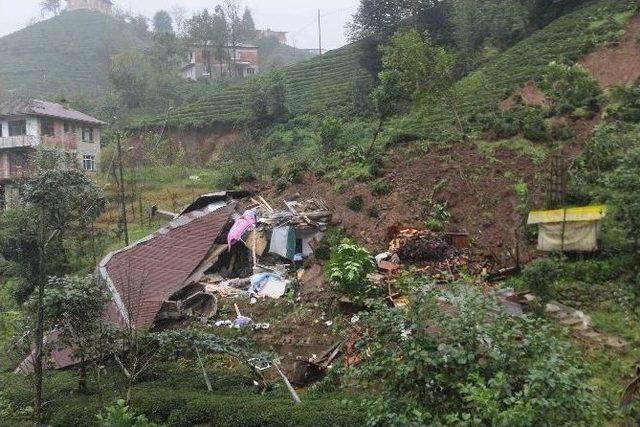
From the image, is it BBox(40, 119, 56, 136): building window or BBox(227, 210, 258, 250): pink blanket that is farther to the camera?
BBox(40, 119, 56, 136): building window

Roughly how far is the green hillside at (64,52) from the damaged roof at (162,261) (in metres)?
42.7

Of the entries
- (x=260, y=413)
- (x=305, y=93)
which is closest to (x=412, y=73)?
(x=260, y=413)

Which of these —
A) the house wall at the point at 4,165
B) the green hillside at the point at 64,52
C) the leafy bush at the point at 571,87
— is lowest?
the house wall at the point at 4,165

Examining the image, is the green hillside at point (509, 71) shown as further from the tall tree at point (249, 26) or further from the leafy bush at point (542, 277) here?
the tall tree at point (249, 26)

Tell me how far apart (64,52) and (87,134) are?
3779cm

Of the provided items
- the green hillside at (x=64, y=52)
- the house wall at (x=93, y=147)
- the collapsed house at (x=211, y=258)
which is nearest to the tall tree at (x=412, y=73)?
the collapsed house at (x=211, y=258)

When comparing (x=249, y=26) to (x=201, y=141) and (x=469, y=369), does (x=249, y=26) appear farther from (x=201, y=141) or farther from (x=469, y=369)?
(x=469, y=369)

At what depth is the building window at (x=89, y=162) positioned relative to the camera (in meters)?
32.6

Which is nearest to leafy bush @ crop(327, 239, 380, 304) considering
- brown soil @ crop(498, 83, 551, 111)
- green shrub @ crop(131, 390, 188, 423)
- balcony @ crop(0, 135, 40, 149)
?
green shrub @ crop(131, 390, 188, 423)

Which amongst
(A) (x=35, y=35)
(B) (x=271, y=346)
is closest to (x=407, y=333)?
(B) (x=271, y=346)

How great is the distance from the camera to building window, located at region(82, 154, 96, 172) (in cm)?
3259

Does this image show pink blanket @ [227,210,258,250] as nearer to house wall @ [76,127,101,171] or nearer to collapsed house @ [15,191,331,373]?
collapsed house @ [15,191,331,373]

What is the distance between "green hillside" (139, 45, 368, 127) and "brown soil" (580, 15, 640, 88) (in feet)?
42.2

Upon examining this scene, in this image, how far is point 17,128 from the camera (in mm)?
30172
